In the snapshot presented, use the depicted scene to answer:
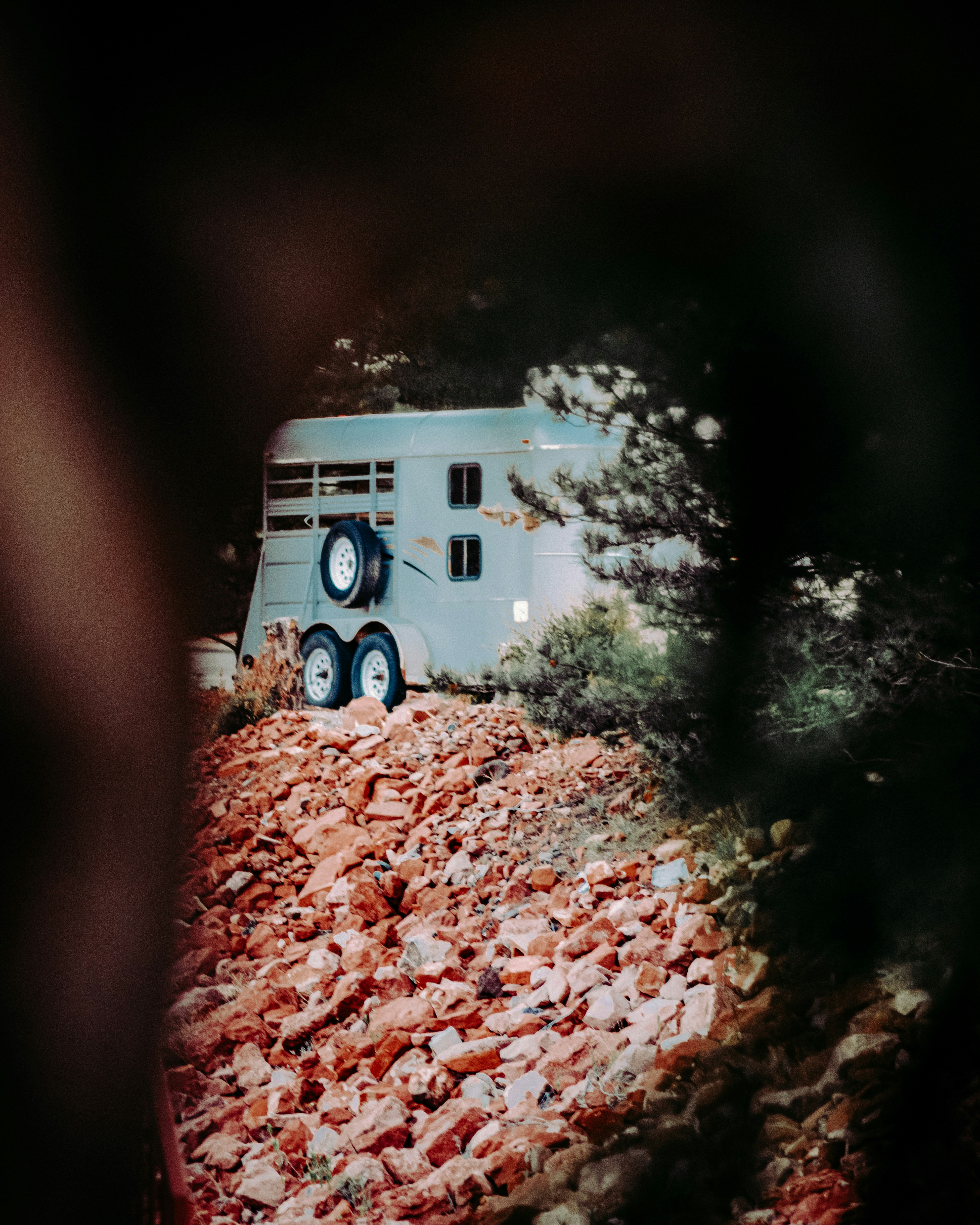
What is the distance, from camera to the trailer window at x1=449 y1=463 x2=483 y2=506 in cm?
241

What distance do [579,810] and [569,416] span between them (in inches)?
32.2

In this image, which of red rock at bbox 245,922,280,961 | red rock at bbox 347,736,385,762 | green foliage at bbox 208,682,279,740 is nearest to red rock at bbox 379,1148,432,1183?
red rock at bbox 245,922,280,961

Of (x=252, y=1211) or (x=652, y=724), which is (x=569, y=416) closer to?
(x=652, y=724)

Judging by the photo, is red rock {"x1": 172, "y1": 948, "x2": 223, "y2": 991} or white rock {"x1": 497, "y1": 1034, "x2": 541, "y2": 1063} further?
red rock {"x1": 172, "y1": 948, "x2": 223, "y2": 991}

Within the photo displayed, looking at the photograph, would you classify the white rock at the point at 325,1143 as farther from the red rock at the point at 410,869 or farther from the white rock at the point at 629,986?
the red rock at the point at 410,869

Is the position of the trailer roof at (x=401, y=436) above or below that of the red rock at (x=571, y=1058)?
above

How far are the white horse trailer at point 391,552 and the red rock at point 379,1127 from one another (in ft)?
4.02

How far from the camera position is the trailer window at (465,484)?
241cm

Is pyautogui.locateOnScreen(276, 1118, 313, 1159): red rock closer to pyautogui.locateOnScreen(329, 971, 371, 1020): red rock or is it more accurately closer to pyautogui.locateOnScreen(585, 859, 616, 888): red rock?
pyautogui.locateOnScreen(329, 971, 371, 1020): red rock

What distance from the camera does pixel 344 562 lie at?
8.18 ft

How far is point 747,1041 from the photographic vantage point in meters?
1.24

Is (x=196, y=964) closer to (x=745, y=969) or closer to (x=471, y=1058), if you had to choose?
(x=471, y=1058)

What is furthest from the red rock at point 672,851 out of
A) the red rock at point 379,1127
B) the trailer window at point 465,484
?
the trailer window at point 465,484

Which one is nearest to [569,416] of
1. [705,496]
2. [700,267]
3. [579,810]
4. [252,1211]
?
[705,496]
